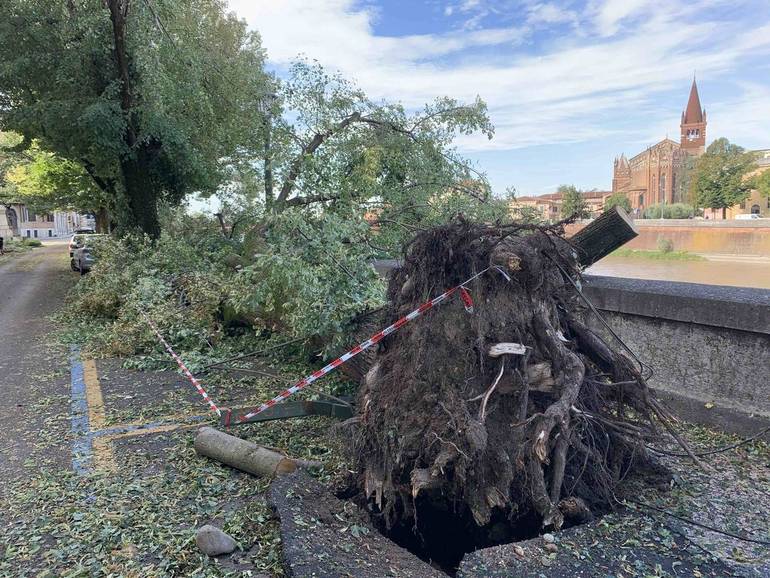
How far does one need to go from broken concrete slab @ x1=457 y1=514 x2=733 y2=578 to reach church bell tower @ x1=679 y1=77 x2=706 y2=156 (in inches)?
5052

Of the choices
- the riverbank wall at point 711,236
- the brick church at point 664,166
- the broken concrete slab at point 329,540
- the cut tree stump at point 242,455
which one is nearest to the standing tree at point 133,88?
the cut tree stump at point 242,455

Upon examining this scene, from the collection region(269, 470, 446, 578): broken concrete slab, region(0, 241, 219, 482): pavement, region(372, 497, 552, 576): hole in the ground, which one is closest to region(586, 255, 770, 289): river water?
region(0, 241, 219, 482): pavement

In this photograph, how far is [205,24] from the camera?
14812 mm

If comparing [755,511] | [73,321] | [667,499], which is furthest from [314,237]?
[73,321]

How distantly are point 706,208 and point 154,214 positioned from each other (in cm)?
7807

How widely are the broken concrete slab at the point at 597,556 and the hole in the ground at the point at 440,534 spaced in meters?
0.52

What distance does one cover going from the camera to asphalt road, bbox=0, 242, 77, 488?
14.2ft

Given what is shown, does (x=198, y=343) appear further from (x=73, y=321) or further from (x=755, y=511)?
(x=755, y=511)

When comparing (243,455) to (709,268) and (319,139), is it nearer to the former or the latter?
(319,139)

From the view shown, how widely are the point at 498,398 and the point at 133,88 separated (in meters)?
13.0

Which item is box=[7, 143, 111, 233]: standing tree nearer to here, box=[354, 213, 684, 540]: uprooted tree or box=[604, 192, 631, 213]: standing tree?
box=[604, 192, 631, 213]: standing tree

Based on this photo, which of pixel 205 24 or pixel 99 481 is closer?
pixel 99 481

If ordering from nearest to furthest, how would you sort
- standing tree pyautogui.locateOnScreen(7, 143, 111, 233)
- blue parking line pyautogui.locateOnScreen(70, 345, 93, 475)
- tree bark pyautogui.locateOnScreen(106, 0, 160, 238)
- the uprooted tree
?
the uprooted tree < blue parking line pyautogui.locateOnScreen(70, 345, 93, 475) < tree bark pyautogui.locateOnScreen(106, 0, 160, 238) < standing tree pyautogui.locateOnScreen(7, 143, 111, 233)

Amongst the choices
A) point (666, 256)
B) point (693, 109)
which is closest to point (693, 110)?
point (693, 109)
